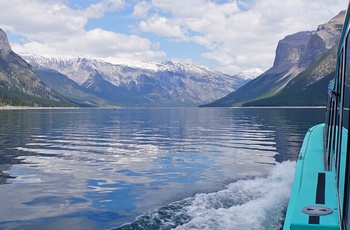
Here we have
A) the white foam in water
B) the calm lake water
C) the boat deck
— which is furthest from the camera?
the calm lake water

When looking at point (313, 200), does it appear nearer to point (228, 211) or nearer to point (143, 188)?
point (228, 211)

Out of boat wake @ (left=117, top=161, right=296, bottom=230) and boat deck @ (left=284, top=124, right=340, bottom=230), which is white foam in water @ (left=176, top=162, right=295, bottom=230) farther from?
boat deck @ (left=284, top=124, right=340, bottom=230)

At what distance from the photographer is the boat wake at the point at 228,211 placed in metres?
13.1

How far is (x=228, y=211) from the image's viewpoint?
46.5ft

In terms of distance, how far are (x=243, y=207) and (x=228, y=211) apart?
73 cm

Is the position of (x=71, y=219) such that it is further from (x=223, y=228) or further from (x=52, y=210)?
(x=223, y=228)

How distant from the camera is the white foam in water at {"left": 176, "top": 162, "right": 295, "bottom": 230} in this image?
513 inches

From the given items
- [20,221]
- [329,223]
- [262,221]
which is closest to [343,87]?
[329,223]

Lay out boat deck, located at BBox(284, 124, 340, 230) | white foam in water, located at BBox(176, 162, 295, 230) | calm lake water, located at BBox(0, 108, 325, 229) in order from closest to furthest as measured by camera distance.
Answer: boat deck, located at BBox(284, 124, 340, 230) < white foam in water, located at BBox(176, 162, 295, 230) < calm lake water, located at BBox(0, 108, 325, 229)

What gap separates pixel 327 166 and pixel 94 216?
9.32 m

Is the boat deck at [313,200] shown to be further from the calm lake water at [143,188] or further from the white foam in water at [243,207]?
the calm lake water at [143,188]

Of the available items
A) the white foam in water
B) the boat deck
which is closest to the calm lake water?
the white foam in water

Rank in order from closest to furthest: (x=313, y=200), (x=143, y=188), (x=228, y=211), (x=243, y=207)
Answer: (x=313, y=200) → (x=228, y=211) → (x=243, y=207) → (x=143, y=188)

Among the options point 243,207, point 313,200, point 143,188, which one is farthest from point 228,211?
point 143,188
